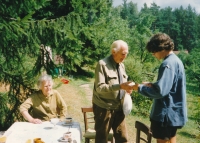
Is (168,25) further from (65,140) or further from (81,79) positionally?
(65,140)

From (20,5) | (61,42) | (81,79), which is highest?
(20,5)

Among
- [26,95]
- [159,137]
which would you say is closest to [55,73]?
[26,95]

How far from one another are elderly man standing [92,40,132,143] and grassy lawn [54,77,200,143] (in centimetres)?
219

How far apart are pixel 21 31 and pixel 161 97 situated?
8.17 ft

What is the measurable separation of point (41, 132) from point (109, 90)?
1.12m

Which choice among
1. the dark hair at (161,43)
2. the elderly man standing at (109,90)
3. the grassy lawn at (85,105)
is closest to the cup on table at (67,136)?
the elderly man standing at (109,90)

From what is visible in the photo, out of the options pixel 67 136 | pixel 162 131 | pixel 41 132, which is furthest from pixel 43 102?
pixel 162 131

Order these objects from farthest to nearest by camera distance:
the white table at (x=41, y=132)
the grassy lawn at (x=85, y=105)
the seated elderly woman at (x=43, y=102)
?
the grassy lawn at (x=85, y=105) < the seated elderly woman at (x=43, y=102) < the white table at (x=41, y=132)

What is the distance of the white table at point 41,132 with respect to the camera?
3.20 meters

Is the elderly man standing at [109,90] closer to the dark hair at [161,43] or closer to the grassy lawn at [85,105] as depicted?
the dark hair at [161,43]

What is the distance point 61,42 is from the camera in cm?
504

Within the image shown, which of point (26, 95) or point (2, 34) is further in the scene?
point (26, 95)

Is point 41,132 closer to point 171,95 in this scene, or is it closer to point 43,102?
point 43,102

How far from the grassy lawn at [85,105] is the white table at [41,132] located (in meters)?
2.15
